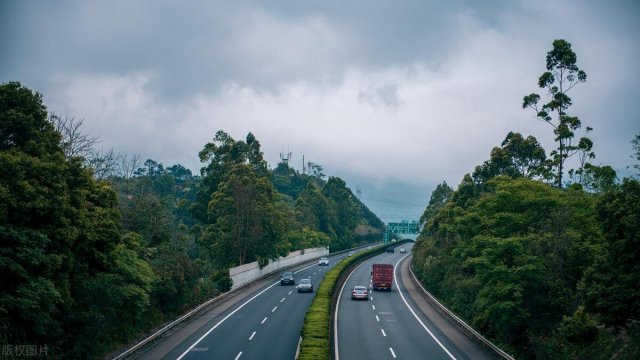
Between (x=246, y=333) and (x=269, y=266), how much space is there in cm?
3804

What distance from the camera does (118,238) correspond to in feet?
85.8

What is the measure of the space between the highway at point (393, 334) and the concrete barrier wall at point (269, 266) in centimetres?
1215

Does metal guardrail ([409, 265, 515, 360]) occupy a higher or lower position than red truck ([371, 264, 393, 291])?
lower

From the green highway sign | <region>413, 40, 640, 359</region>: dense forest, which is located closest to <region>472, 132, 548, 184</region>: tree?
<region>413, 40, 640, 359</region>: dense forest

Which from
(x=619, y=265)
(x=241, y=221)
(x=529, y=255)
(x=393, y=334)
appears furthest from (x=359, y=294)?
(x=619, y=265)

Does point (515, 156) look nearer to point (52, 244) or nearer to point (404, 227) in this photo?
point (52, 244)

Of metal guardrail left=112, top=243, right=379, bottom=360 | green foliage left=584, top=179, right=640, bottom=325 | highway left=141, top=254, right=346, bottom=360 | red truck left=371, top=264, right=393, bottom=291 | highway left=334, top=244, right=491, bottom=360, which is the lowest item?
highway left=334, top=244, right=491, bottom=360

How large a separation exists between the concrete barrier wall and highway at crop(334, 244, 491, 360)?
12153mm

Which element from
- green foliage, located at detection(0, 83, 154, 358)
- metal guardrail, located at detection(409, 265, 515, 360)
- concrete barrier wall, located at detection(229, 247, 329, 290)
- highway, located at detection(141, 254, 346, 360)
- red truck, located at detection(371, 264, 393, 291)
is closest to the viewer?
green foliage, located at detection(0, 83, 154, 358)

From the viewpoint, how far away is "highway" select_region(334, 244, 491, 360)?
1049 inches

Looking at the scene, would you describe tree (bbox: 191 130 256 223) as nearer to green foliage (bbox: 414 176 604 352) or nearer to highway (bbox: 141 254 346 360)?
highway (bbox: 141 254 346 360)

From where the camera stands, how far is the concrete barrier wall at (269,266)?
52.9 metres

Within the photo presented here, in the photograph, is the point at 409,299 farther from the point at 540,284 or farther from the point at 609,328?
the point at 609,328

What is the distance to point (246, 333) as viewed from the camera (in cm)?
3098
